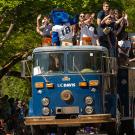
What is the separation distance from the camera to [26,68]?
21.3 m

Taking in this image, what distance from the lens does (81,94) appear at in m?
21.2

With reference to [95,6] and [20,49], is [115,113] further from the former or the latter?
[20,49]

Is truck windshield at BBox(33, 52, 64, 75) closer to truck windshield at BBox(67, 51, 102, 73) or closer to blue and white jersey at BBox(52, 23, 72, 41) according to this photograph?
truck windshield at BBox(67, 51, 102, 73)

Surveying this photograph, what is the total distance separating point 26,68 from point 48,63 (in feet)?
1.95

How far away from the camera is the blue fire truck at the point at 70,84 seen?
69.3 feet

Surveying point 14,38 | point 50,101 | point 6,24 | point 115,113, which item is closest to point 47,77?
point 50,101

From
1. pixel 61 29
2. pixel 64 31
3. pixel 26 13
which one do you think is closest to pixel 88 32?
pixel 64 31

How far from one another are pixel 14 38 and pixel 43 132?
62.4 feet

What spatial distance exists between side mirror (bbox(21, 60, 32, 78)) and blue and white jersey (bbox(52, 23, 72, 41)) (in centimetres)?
116

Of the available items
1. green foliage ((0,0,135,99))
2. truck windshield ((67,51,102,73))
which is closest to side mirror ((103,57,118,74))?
truck windshield ((67,51,102,73))

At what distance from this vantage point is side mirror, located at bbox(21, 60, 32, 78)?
21250mm

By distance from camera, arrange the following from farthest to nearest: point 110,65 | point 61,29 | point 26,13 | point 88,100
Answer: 1. point 26,13
2. point 61,29
3. point 88,100
4. point 110,65

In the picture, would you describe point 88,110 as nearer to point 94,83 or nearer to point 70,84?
point 94,83

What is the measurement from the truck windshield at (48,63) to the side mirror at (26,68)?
0.58 feet
